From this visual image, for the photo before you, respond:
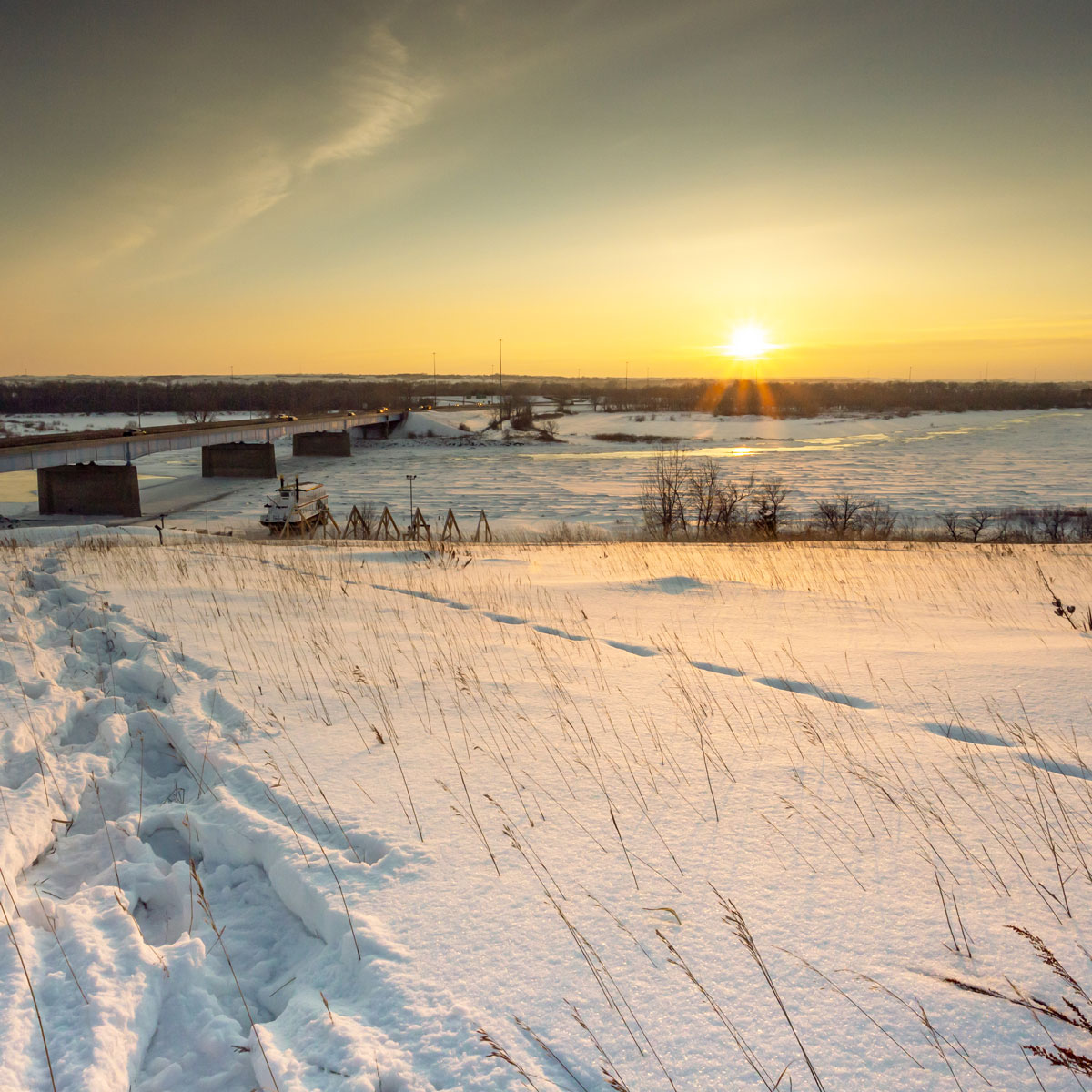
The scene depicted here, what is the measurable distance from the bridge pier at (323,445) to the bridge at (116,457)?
8.41 m

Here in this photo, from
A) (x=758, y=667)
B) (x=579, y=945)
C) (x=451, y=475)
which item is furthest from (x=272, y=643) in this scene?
(x=451, y=475)

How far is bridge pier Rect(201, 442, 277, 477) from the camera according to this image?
59.5m

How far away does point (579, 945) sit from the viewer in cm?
283

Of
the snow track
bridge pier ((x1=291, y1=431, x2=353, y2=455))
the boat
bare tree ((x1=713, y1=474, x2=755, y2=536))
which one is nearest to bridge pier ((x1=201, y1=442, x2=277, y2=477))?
bridge pier ((x1=291, y1=431, x2=353, y2=455))

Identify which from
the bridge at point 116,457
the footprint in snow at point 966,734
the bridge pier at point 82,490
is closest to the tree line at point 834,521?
the footprint in snow at point 966,734

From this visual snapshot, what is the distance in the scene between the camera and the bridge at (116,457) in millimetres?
40531

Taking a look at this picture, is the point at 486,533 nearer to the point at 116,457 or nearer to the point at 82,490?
the point at 82,490

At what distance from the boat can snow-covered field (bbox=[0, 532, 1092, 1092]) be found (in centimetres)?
2490

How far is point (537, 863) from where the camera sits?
137 inches

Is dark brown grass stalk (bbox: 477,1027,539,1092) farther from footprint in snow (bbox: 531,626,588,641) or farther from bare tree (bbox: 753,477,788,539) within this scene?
bare tree (bbox: 753,477,788,539)

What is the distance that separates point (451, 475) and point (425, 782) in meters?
54.7

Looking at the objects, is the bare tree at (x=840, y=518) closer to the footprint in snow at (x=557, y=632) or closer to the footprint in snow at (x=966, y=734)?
the footprint in snow at (x=557, y=632)

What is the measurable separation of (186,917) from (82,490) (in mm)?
47395

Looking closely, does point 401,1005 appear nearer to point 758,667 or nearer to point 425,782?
point 425,782
